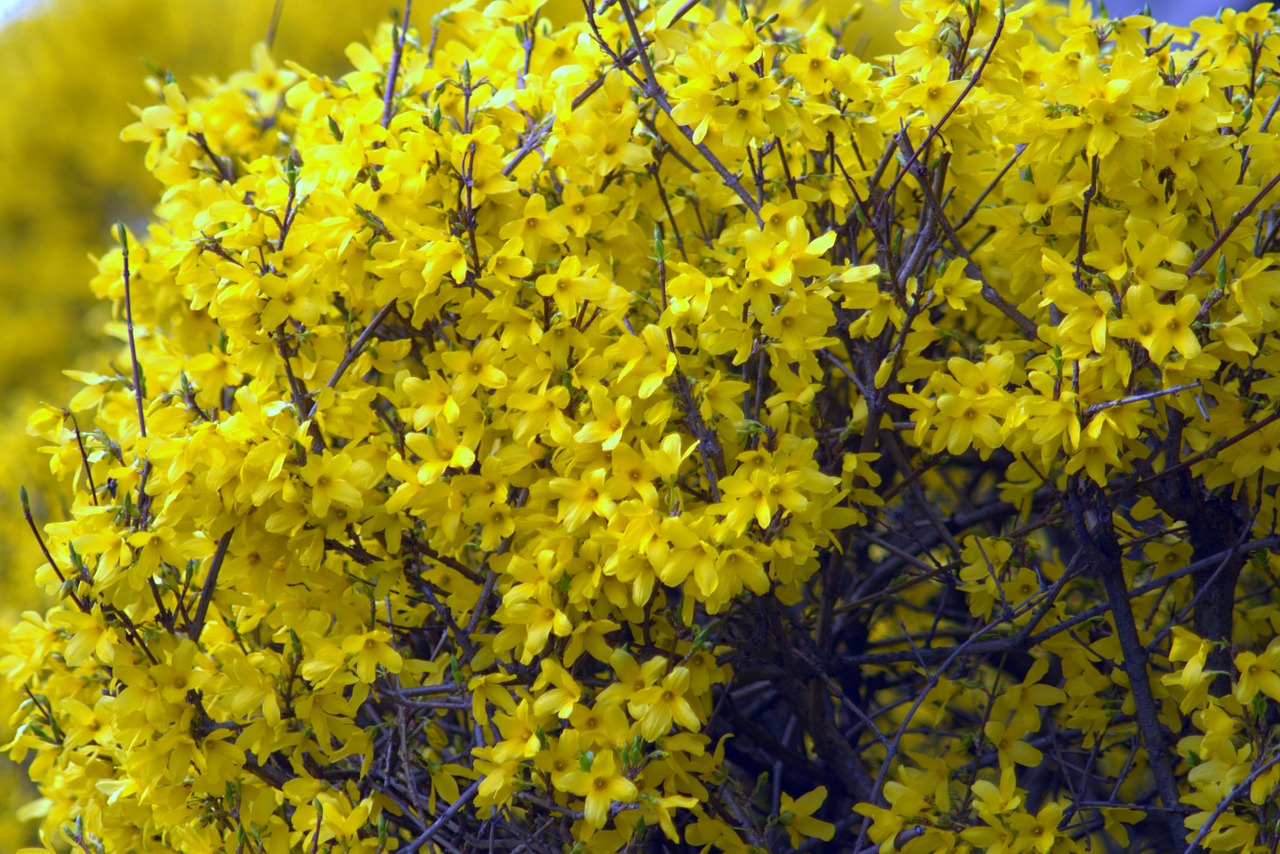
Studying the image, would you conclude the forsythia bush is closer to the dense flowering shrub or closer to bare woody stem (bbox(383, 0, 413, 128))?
bare woody stem (bbox(383, 0, 413, 128))

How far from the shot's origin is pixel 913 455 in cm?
239

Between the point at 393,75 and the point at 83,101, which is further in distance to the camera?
the point at 83,101

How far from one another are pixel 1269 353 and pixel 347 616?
172cm

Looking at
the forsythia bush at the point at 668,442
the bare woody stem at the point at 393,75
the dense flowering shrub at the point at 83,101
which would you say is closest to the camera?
the forsythia bush at the point at 668,442

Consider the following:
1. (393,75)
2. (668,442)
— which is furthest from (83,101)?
(668,442)

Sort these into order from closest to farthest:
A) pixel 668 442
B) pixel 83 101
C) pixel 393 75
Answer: pixel 668 442 → pixel 393 75 → pixel 83 101

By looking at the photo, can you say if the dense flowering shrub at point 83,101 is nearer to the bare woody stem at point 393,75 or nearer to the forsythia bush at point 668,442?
the bare woody stem at point 393,75

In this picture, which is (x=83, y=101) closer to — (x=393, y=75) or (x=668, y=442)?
(x=393, y=75)

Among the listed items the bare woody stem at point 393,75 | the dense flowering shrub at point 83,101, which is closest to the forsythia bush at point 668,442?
the bare woody stem at point 393,75

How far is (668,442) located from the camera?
5.53ft

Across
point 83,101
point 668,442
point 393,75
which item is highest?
point 393,75

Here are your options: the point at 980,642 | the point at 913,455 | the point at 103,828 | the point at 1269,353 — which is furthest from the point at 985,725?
the point at 103,828

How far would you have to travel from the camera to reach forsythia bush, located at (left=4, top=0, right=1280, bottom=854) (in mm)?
1755

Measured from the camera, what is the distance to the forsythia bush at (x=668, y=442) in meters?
1.75
